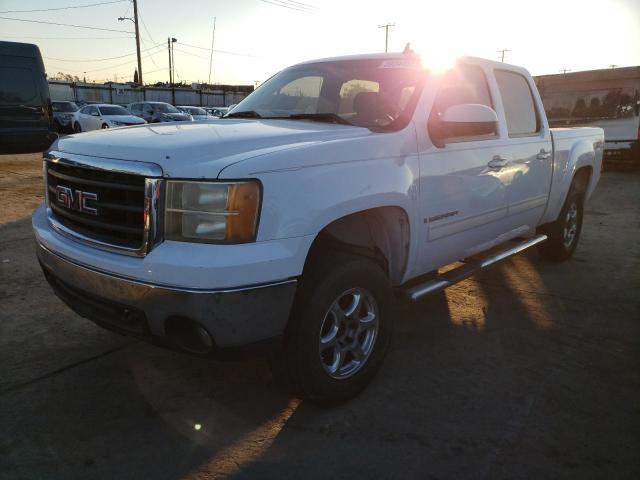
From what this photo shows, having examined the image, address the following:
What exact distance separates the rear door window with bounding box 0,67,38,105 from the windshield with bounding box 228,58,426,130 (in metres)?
7.37

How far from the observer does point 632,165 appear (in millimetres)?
14328

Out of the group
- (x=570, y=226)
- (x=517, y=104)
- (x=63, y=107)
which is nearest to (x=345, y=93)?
(x=517, y=104)

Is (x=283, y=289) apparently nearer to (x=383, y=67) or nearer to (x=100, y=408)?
(x=100, y=408)

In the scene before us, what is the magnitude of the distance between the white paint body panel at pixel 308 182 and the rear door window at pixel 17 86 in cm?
777

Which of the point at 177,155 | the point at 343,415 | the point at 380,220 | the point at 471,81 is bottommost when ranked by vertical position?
the point at 343,415

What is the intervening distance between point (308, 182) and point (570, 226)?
4.30 m

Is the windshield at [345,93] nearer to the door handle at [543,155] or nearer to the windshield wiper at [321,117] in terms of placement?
the windshield wiper at [321,117]

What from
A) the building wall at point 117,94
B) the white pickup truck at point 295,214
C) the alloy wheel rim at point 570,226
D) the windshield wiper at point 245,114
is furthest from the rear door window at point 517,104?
the building wall at point 117,94

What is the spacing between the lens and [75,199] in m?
2.62

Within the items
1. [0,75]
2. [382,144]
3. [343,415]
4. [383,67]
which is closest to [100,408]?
[343,415]

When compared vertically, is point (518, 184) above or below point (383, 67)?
below

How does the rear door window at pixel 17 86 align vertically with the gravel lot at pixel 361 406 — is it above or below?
above

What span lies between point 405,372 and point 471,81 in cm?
216

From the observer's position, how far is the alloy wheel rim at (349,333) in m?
2.72
